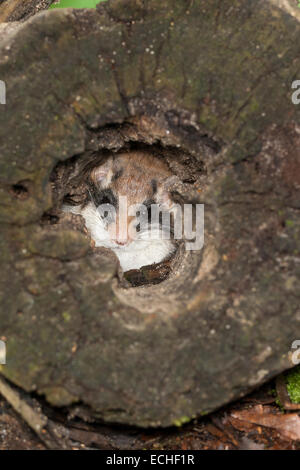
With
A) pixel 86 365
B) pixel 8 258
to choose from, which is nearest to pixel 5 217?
pixel 8 258

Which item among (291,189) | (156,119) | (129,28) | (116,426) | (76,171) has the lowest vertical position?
(116,426)

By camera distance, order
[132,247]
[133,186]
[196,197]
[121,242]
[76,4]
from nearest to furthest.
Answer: [196,197], [133,186], [121,242], [132,247], [76,4]

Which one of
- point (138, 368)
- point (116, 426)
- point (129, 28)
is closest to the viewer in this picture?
point (138, 368)

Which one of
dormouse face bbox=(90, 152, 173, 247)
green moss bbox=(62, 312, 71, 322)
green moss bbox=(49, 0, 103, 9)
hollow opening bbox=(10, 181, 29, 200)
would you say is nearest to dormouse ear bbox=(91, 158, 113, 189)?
dormouse face bbox=(90, 152, 173, 247)

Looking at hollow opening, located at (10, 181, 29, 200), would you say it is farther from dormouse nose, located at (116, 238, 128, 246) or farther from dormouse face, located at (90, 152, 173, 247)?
dormouse nose, located at (116, 238, 128, 246)

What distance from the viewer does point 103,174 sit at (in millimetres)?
3160

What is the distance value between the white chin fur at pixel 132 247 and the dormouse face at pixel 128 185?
0.06m

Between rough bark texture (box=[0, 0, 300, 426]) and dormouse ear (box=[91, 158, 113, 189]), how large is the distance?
708 mm

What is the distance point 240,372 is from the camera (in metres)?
2.26

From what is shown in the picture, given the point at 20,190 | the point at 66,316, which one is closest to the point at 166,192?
the point at 20,190

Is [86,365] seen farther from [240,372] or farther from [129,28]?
[129,28]

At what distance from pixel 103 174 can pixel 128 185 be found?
9.2 inches

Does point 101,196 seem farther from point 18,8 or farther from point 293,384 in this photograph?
point 293,384

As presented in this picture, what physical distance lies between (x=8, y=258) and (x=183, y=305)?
99 cm
